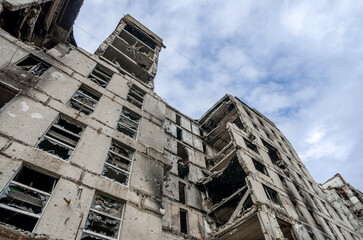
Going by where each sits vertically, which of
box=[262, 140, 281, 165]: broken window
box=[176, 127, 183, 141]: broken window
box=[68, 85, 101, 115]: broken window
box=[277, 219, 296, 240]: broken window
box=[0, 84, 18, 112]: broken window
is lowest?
box=[277, 219, 296, 240]: broken window

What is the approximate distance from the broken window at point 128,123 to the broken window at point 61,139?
2183 mm

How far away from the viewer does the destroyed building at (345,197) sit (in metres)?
30.7

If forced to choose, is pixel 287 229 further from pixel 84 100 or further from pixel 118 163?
pixel 84 100

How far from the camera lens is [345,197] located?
33969mm

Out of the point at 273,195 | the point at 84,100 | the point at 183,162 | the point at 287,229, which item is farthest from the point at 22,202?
the point at 273,195

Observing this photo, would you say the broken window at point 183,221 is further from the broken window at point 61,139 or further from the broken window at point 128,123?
the broken window at point 61,139

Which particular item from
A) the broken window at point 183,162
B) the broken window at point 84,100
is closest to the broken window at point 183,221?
the broken window at point 183,162

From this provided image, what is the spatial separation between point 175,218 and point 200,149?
8.88 metres

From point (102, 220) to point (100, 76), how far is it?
8575 millimetres

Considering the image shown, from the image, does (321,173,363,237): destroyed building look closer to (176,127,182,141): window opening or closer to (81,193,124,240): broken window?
(176,127,182,141): window opening

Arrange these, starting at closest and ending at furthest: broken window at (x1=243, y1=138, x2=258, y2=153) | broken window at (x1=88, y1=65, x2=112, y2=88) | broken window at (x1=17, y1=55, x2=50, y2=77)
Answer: broken window at (x1=17, y1=55, x2=50, y2=77)
broken window at (x1=88, y1=65, x2=112, y2=88)
broken window at (x1=243, y1=138, x2=258, y2=153)

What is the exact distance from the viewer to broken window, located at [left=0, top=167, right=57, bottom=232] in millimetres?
5336

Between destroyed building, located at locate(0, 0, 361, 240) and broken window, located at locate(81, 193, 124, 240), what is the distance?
0.03 metres

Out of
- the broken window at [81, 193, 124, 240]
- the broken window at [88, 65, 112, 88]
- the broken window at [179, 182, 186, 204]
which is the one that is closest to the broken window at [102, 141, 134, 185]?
the broken window at [81, 193, 124, 240]
